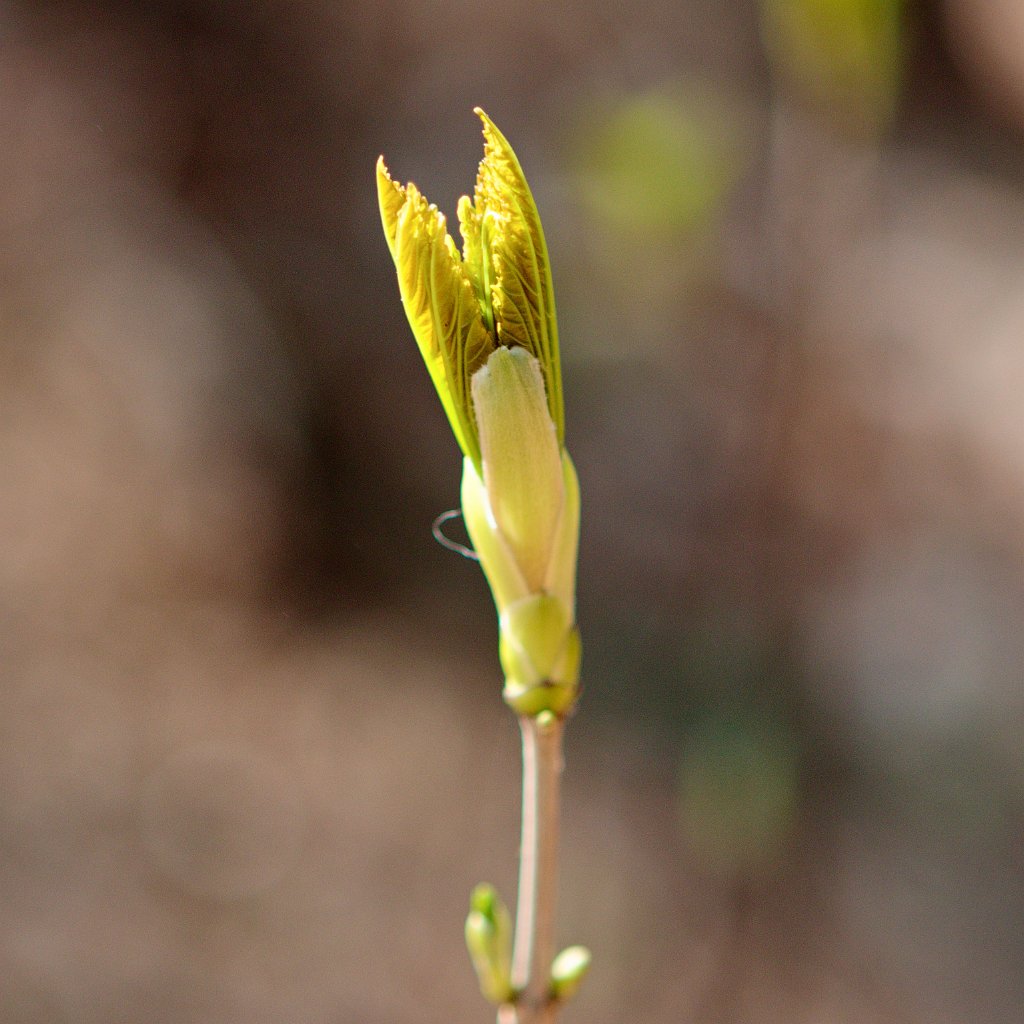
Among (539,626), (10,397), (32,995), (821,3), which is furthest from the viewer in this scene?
(10,397)

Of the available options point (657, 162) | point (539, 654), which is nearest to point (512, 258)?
point (539, 654)

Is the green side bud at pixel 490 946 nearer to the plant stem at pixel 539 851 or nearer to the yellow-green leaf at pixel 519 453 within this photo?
the plant stem at pixel 539 851

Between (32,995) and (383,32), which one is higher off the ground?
(383,32)

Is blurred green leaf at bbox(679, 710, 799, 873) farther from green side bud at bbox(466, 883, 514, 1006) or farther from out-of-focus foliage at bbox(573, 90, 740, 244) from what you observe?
green side bud at bbox(466, 883, 514, 1006)

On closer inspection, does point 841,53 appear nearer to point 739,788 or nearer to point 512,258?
point 739,788

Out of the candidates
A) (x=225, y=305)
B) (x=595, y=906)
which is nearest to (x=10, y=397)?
(x=225, y=305)

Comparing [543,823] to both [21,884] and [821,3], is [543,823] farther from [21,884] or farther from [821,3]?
[21,884]

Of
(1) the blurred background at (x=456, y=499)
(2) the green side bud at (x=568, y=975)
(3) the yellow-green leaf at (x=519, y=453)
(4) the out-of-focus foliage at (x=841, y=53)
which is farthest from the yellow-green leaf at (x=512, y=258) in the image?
(1) the blurred background at (x=456, y=499)
